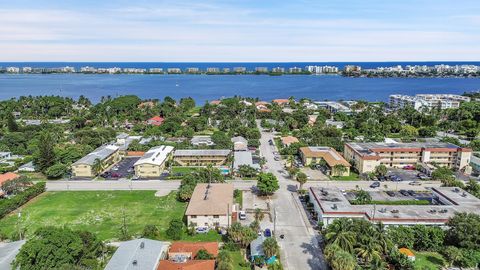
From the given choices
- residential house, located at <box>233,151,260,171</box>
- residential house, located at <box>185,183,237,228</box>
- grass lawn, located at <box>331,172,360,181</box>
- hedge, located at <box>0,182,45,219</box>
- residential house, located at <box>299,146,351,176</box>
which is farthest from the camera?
residential house, located at <box>233,151,260,171</box>

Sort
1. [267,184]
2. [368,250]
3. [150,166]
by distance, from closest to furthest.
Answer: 1. [368,250]
2. [267,184]
3. [150,166]

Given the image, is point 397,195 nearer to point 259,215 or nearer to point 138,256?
point 259,215

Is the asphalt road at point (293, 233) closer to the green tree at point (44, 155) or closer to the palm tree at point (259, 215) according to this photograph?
the palm tree at point (259, 215)

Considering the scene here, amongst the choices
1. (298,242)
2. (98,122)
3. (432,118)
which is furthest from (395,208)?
(98,122)

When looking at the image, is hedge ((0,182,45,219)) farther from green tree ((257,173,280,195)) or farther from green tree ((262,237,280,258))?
green tree ((262,237,280,258))

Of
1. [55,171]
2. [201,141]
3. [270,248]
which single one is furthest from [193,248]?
[201,141]

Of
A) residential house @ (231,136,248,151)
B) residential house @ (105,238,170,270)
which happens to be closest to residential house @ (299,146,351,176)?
residential house @ (231,136,248,151)
